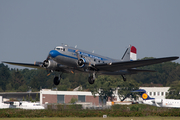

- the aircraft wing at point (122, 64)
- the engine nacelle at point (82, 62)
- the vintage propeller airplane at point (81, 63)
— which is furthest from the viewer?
the engine nacelle at point (82, 62)

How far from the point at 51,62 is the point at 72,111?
25.2 metres

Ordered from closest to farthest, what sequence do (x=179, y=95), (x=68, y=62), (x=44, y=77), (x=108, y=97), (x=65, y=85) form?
1. (x=68, y=62)
2. (x=179, y=95)
3. (x=108, y=97)
4. (x=65, y=85)
5. (x=44, y=77)

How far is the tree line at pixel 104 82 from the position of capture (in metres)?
120

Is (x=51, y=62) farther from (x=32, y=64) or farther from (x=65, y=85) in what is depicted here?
(x=65, y=85)

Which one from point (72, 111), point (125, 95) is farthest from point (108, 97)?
point (72, 111)

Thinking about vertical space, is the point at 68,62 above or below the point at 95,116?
above

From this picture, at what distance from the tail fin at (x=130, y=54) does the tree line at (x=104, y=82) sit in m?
51.5

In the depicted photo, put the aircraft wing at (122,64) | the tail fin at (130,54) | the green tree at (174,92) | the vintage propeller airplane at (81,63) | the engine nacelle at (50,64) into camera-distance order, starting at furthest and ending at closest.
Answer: the green tree at (174,92) < the tail fin at (130,54) < the engine nacelle at (50,64) < the aircraft wing at (122,64) < the vintage propeller airplane at (81,63)

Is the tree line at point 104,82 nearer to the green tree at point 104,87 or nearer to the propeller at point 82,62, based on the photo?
the green tree at point 104,87

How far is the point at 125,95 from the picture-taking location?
120 m

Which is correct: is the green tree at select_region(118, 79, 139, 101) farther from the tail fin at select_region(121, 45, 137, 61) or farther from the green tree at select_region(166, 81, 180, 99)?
the tail fin at select_region(121, 45, 137, 61)

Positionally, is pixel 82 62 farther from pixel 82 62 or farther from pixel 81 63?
pixel 81 63

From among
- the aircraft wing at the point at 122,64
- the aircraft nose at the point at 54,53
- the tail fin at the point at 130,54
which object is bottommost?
the aircraft wing at the point at 122,64

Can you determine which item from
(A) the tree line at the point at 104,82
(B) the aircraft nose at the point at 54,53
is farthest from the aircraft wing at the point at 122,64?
(A) the tree line at the point at 104,82
